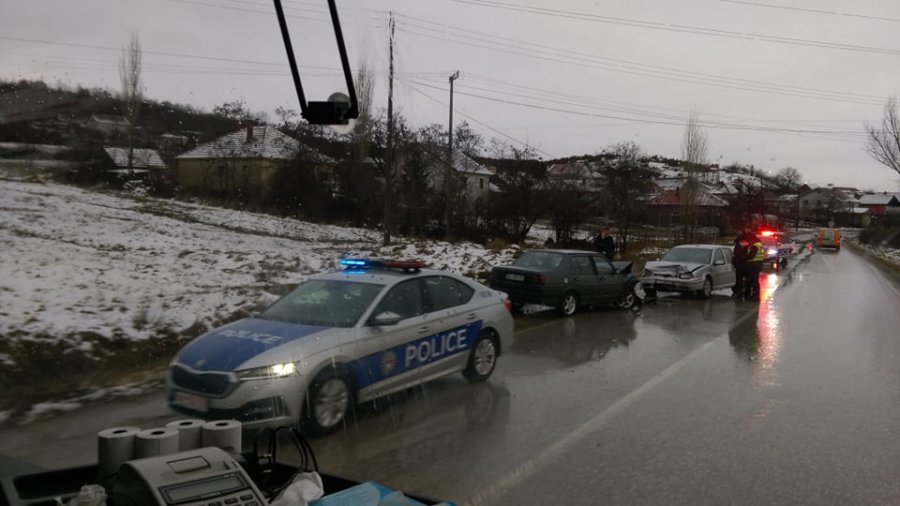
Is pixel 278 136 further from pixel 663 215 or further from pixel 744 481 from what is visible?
pixel 663 215

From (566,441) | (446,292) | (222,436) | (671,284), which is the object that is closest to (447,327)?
(446,292)

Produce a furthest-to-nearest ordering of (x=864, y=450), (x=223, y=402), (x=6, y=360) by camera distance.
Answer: (x=6, y=360) < (x=864, y=450) < (x=223, y=402)

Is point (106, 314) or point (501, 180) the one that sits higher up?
point (501, 180)

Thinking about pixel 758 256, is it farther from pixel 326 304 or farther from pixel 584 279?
pixel 326 304

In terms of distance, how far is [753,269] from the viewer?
1869 centimetres

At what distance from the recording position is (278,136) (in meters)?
25.7

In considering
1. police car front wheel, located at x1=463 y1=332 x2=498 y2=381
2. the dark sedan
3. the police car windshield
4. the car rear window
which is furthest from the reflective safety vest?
the police car windshield

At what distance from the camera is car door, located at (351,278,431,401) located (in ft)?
20.6

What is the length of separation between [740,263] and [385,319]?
15.4m

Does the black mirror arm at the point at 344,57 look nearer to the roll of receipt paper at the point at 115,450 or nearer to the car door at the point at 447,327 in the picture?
the roll of receipt paper at the point at 115,450

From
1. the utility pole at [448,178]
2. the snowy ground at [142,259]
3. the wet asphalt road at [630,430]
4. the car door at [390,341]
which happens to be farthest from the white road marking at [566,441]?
the utility pole at [448,178]

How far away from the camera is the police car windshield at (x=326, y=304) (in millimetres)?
6504

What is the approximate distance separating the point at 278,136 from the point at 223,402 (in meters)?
21.6

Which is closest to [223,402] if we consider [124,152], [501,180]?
[124,152]
